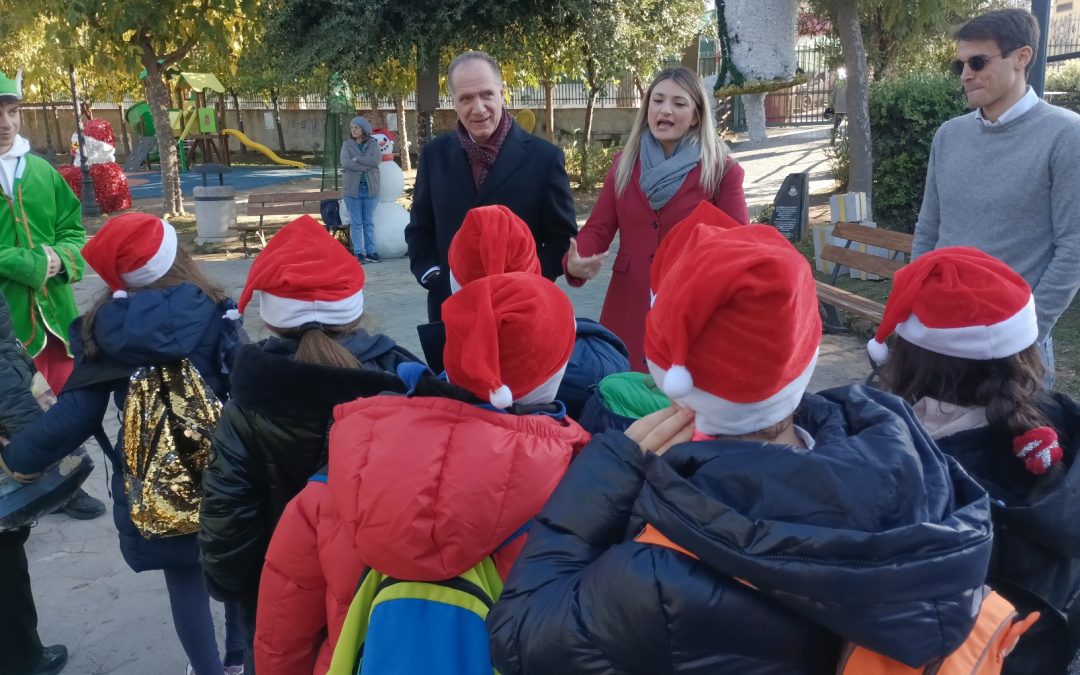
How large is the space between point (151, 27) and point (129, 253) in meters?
10.4

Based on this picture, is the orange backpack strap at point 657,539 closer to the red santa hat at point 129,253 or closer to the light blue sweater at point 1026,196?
the red santa hat at point 129,253

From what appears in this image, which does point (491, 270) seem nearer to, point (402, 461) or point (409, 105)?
point (402, 461)

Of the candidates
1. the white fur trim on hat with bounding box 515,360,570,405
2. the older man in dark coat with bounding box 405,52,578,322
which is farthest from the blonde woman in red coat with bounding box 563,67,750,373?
the white fur trim on hat with bounding box 515,360,570,405

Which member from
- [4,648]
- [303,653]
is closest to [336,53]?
[4,648]

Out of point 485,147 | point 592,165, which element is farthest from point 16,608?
point 592,165

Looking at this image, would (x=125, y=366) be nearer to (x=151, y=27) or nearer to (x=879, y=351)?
(x=879, y=351)

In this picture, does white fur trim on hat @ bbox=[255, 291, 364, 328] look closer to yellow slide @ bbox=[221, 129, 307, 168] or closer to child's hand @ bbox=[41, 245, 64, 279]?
child's hand @ bbox=[41, 245, 64, 279]

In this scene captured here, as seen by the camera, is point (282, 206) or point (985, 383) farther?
point (282, 206)

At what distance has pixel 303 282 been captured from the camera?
2.21m

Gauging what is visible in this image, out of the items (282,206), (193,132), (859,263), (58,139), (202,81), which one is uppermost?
(202,81)

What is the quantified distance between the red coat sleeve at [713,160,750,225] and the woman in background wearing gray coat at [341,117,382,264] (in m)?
8.16

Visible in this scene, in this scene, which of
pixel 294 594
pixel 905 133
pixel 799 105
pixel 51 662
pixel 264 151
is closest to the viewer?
pixel 294 594

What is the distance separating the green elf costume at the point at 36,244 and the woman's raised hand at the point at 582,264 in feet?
7.87

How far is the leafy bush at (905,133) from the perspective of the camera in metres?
9.42
